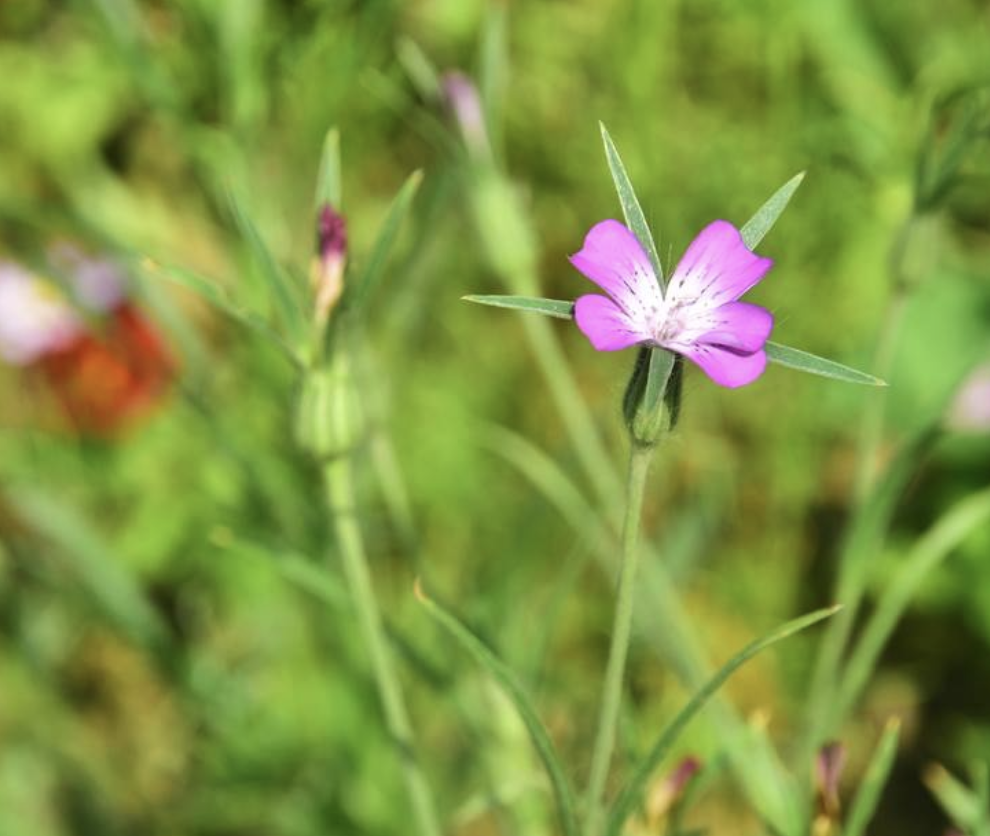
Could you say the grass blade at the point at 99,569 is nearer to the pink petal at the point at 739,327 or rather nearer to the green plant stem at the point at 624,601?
the green plant stem at the point at 624,601

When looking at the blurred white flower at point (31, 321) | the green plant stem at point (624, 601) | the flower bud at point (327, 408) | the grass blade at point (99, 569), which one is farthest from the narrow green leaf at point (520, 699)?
the blurred white flower at point (31, 321)

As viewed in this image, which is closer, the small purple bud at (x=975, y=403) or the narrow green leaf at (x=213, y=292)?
the narrow green leaf at (x=213, y=292)

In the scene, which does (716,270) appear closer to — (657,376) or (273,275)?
(657,376)

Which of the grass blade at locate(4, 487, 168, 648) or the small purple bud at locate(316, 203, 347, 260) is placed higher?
the small purple bud at locate(316, 203, 347, 260)

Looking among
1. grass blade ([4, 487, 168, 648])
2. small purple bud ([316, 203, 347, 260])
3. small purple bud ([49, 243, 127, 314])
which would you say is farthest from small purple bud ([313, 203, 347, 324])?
small purple bud ([49, 243, 127, 314])

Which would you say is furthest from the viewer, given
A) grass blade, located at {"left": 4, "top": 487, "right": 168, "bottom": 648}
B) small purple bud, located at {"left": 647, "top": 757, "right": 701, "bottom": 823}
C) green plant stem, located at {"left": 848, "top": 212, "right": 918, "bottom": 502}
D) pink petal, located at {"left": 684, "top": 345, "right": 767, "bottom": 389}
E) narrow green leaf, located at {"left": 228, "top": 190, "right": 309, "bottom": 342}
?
grass blade, located at {"left": 4, "top": 487, "right": 168, "bottom": 648}

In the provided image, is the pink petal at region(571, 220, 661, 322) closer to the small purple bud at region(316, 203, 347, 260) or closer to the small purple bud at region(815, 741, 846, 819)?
the small purple bud at region(316, 203, 347, 260)

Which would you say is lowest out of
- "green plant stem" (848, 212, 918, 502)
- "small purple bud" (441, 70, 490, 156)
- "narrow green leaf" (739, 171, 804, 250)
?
"narrow green leaf" (739, 171, 804, 250)

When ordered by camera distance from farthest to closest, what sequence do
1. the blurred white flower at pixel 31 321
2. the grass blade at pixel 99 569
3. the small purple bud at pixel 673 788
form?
1. the blurred white flower at pixel 31 321
2. the grass blade at pixel 99 569
3. the small purple bud at pixel 673 788
